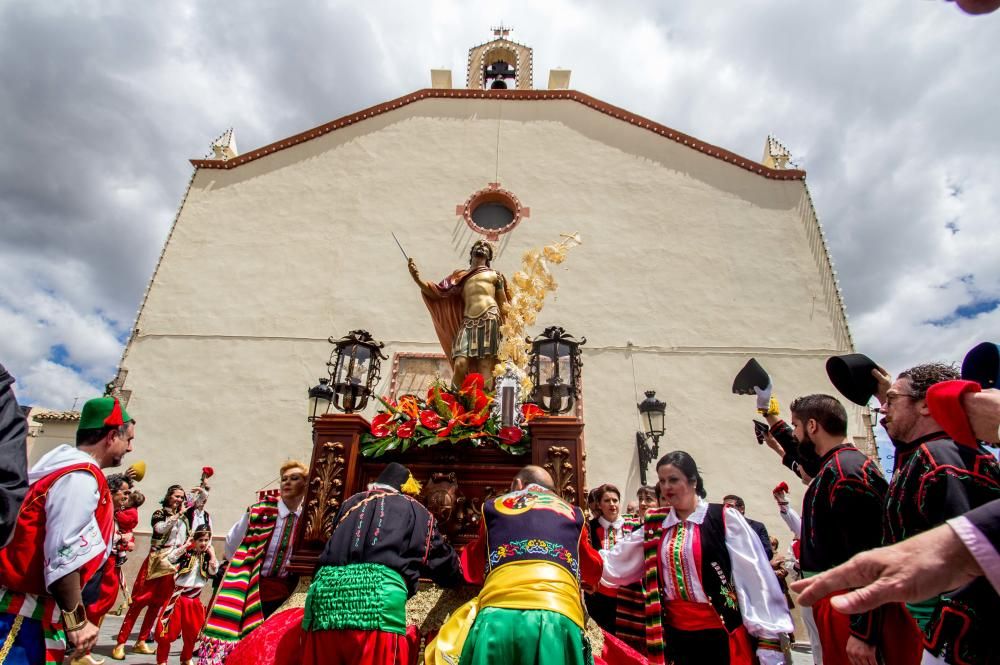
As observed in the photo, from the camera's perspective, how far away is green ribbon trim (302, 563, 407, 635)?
2.78 m

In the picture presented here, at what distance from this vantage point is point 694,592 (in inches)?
122

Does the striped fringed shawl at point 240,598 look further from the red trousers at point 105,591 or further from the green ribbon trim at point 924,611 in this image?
the green ribbon trim at point 924,611

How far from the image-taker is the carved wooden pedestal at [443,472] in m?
4.03

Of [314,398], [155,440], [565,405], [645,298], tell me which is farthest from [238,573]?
[645,298]

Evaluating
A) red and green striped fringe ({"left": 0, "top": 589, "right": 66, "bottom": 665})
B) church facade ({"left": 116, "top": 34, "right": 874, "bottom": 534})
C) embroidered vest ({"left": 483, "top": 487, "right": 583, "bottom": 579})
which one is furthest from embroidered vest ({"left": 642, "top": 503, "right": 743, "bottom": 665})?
church facade ({"left": 116, "top": 34, "right": 874, "bottom": 534})

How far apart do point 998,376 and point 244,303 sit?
12604 millimetres

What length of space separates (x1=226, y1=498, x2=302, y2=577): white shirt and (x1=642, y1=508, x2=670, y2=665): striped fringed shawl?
106 inches

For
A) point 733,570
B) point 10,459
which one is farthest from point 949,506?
point 10,459

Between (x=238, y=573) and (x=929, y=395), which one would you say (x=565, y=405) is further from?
(x=929, y=395)

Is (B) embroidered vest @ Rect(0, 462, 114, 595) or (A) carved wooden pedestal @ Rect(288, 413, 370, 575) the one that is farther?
(A) carved wooden pedestal @ Rect(288, 413, 370, 575)

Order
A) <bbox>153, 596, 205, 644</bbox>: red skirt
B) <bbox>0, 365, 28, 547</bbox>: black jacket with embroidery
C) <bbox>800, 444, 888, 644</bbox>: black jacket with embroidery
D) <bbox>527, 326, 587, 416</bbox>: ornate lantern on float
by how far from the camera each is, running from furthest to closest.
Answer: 1. <bbox>153, 596, 205, 644</bbox>: red skirt
2. <bbox>527, 326, 587, 416</bbox>: ornate lantern on float
3. <bbox>800, 444, 888, 644</bbox>: black jacket with embroidery
4. <bbox>0, 365, 28, 547</bbox>: black jacket with embroidery

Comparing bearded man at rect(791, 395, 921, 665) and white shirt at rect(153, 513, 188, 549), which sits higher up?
white shirt at rect(153, 513, 188, 549)

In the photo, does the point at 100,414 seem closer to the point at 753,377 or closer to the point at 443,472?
the point at 443,472

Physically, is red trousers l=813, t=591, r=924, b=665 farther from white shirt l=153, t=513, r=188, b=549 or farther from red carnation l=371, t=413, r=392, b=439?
white shirt l=153, t=513, r=188, b=549
